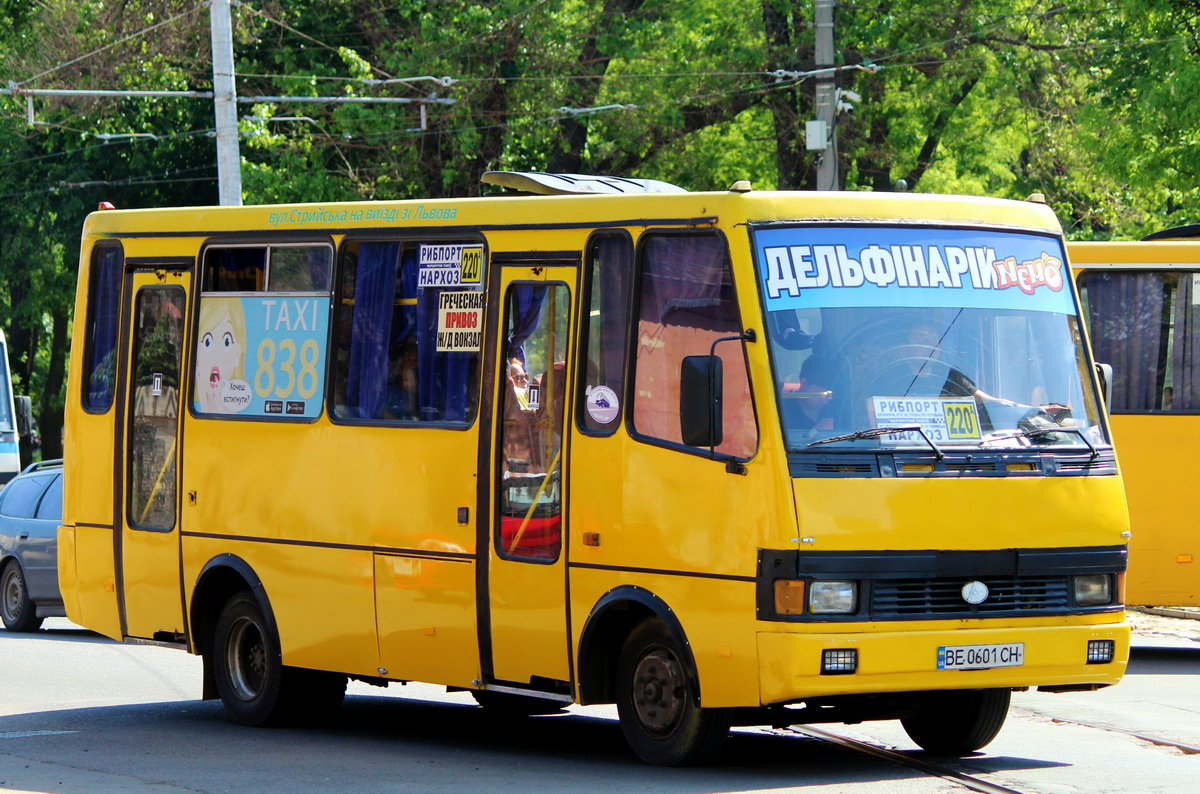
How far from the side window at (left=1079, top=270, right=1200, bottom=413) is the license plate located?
7.01m

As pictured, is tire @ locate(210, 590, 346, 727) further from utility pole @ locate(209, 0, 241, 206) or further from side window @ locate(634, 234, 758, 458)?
utility pole @ locate(209, 0, 241, 206)

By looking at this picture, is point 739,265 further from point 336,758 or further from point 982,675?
point 336,758

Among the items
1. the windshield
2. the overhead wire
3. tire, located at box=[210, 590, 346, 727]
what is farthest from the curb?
the overhead wire

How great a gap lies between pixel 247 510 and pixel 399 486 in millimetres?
1421

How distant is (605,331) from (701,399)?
995 millimetres

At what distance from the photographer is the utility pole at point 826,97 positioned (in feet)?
74.3

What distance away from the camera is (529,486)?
970 cm

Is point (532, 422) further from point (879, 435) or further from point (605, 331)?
point (879, 435)

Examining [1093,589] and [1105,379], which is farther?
[1105,379]

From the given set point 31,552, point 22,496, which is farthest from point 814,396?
point 22,496

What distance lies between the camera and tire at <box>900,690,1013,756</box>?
9.63 m

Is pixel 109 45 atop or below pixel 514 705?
atop

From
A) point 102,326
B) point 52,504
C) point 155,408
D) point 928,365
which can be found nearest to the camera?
point 928,365

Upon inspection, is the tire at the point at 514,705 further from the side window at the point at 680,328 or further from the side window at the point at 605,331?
the side window at the point at 680,328
